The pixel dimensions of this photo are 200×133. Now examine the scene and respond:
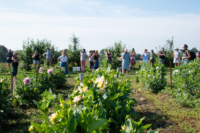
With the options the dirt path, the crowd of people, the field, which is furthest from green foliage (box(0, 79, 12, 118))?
the crowd of people

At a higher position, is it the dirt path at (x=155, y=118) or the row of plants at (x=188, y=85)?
the row of plants at (x=188, y=85)

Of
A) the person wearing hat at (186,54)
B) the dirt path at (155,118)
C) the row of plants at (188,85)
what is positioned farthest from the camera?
the person wearing hat at (186,54)

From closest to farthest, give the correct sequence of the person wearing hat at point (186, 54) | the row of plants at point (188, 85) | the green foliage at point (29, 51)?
the row of plants at point (188, 85) < the person wearing hat at point (186, 54) < the green foliage at point (29, 51)

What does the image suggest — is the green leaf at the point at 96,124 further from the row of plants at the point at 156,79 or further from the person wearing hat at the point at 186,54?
the person wearing hat at the point at 186,54

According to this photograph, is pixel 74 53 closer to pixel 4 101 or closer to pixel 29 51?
pixel 29 51

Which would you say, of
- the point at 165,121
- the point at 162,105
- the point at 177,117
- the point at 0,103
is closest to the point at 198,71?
the point at 162,105

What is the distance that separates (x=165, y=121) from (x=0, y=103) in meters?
3.25

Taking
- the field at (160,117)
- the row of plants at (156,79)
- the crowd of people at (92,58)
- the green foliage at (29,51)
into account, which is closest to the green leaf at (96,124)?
the field at (160,117)

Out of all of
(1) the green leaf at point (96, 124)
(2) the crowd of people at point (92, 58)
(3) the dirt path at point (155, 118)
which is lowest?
(3) the dirt path at point (155, 118)

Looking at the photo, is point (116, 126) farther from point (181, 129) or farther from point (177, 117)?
point (177, 117)

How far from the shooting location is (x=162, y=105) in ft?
15.0

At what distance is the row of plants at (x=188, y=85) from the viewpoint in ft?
14.4

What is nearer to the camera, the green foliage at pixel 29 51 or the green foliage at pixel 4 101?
the green foliage at pixel 4 101

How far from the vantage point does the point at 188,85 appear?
462cm
